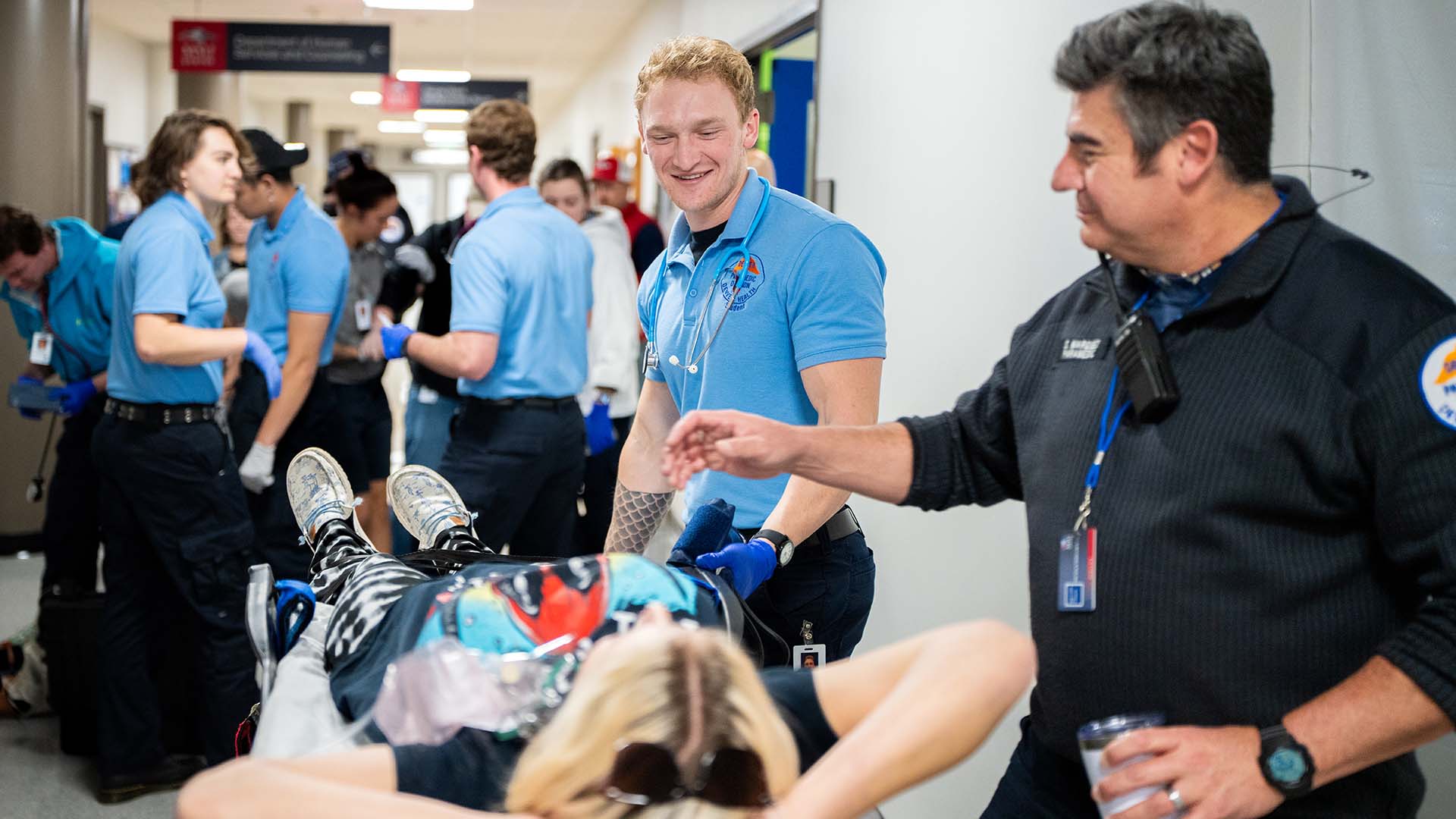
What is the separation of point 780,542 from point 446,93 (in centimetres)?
1103

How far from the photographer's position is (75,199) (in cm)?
672

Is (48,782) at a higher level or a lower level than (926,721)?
lower

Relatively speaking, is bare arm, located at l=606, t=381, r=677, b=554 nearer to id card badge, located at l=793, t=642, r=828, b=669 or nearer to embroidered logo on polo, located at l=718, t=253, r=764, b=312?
embroidered logo on polo, located at l=718, t=253, r=764, b=312

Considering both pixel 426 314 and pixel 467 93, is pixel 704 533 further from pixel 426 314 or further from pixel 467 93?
Result: pixel 467 93

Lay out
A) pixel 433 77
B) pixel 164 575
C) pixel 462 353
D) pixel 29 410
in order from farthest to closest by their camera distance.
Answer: pixel 433 77, pixel 29 410, pixel 164 575, pixel 462 353

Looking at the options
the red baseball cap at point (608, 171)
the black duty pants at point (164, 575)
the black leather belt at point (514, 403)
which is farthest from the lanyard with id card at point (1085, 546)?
the red baseball cap at point (608, 171)

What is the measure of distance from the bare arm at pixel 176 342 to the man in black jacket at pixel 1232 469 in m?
2.23

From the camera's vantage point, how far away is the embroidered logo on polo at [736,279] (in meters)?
1.95

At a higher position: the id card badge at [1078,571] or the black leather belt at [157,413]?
the id card badge at [1078,571]

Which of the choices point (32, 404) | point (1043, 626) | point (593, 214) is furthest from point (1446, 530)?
point (593, 214)

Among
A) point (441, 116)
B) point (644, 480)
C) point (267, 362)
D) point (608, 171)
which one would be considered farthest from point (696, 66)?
point (441, 116)

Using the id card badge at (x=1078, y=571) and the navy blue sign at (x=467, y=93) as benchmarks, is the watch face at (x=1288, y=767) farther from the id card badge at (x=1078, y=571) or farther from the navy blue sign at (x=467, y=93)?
the navy blue sign at (x=467, y=93)

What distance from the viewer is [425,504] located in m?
2.31

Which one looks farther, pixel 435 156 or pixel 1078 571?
pixel 435 156
